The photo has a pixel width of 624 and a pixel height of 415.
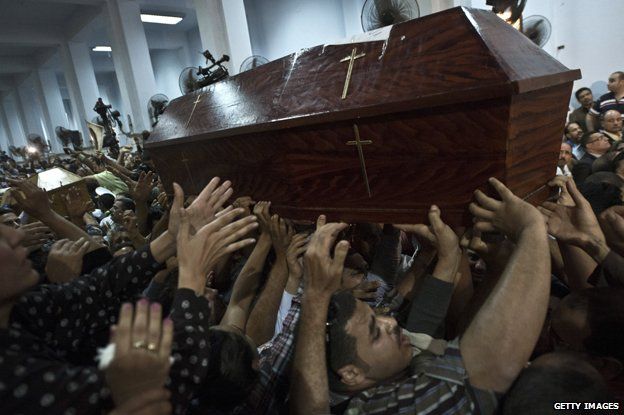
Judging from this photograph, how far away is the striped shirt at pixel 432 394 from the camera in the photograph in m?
0.91

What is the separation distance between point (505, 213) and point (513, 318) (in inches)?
12.3

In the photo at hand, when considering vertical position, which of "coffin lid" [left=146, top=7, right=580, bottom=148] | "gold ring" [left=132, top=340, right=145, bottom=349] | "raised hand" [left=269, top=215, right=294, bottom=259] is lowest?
"raised hand" [left=269, top=215, right=294, bottom=259]

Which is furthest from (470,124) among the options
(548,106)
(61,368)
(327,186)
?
(61,368)

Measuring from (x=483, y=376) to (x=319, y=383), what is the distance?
416mm

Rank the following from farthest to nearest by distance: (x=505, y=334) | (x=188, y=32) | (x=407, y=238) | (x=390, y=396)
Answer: (x=188, y=32) < (x=407, y=238) < (x=390, y=396) < (x=505, y=334)

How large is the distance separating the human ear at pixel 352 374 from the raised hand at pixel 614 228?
3.46 ft

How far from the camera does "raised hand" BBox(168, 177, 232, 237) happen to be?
1251 millimetres

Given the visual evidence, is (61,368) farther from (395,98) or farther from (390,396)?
(395,98)

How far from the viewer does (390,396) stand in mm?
998

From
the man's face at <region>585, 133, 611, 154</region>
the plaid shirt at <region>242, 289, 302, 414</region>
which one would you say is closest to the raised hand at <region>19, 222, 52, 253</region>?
the plaid shirt at <region>242, 289, 302, 414</region>

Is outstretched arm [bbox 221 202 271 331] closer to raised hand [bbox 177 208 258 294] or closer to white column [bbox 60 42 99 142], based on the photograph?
raised hand [bbox 177 208 258 294]

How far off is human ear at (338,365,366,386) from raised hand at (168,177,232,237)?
0.64 metres

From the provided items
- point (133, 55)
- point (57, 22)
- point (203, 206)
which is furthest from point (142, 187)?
point (57, 22)

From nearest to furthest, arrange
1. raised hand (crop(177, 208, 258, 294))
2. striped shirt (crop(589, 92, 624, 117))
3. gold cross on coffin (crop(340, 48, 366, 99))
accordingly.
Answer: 1. raised hand (crop(177, 208, 258, 294))
2. gold cross on coffin (crop(340, 48, 366, 99))
3. striped shirt (crop(589, 92, 624, 117))
